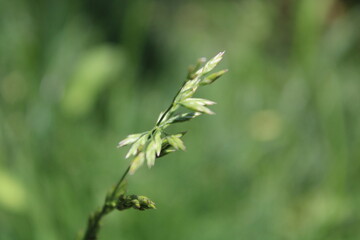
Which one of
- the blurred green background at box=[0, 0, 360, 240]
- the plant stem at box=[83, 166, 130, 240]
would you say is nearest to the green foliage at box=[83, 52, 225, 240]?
the plant stem at box=[83, 166, 130, 240]

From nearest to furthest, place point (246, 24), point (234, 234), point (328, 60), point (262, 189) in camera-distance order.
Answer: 1. point (234, 234)
2. point (262, 189)
3. point (328, 60)
4. point (246, 24)

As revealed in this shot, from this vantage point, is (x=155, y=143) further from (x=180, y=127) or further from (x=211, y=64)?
(x=180, y=127)

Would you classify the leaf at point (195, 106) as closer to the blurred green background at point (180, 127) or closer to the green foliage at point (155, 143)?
the green foliage at point (155, 143)

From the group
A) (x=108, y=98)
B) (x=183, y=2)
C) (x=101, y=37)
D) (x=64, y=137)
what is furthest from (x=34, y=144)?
(x=183, y=2)

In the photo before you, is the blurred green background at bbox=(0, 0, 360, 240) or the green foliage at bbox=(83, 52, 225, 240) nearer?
the green foliage at bbox=(83, 52, 225, 240)

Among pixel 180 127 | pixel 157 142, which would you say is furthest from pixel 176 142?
pixel 180 127

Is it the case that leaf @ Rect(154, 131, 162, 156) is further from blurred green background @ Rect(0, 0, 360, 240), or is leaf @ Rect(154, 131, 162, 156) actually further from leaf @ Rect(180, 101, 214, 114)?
blurred green background @ Rect(0, 0, 360, 240)

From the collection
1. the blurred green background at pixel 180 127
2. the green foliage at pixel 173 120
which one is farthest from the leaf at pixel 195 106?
the blurred green background at pixel 180 127

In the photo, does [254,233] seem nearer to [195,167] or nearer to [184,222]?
[184,222]
